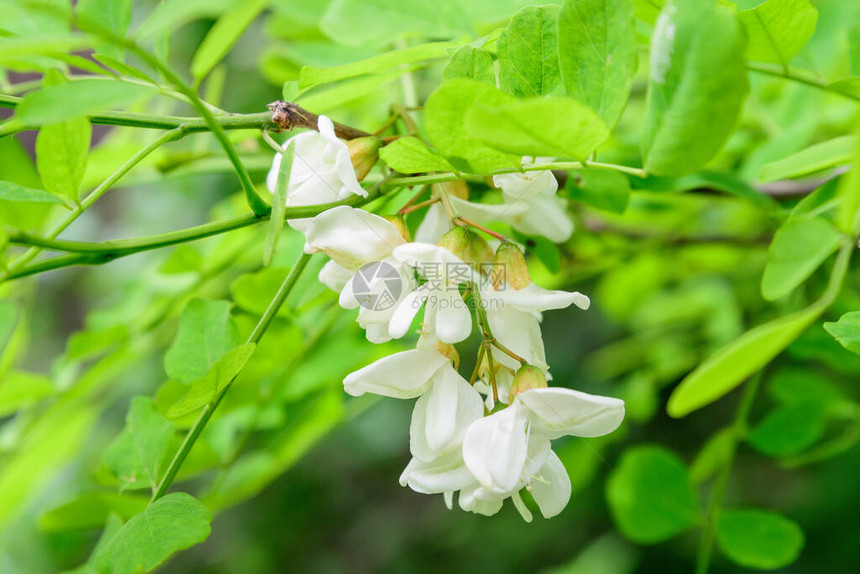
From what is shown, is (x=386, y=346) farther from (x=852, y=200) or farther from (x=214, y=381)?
(x=852, y=200)

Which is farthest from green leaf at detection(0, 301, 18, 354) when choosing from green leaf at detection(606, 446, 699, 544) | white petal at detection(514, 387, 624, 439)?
green leaf at detection(606, 446, 699, 544)

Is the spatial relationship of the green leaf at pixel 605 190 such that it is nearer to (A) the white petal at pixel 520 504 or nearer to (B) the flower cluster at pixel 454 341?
(B) the flower cluster at pixel 454 341

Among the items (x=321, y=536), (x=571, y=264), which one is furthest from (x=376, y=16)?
(x=321, y=536)

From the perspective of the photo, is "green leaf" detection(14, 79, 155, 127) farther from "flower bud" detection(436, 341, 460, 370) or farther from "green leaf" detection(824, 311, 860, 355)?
"green leaf" detection(824, 311, 860, 355)

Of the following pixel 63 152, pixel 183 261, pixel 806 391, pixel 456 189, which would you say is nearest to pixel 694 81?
pixel 456 189

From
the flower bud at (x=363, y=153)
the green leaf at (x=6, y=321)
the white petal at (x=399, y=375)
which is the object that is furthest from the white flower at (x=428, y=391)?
the green leaf at (x=6, y=321)

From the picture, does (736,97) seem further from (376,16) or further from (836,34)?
(836,34)
